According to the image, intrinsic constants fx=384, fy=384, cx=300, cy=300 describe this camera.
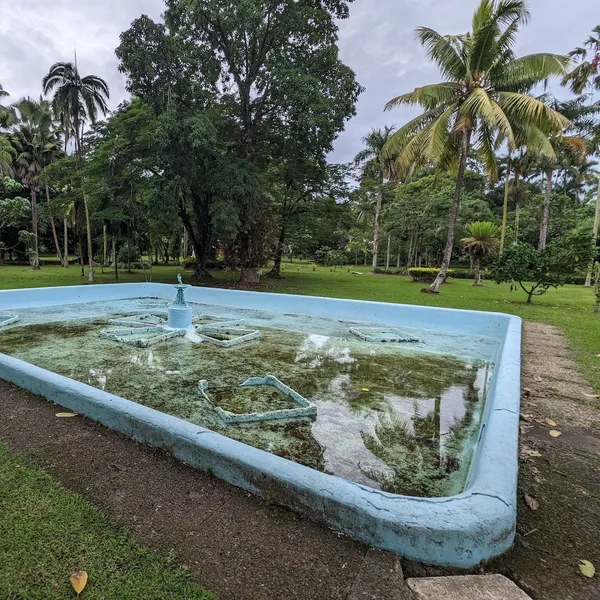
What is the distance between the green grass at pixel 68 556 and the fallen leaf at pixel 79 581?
17 millimetres

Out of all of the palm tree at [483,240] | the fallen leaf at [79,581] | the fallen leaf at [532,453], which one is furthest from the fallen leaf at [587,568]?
the palm tree at [483,240]

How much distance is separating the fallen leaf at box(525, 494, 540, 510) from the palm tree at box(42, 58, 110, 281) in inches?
579

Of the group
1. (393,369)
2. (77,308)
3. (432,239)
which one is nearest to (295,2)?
(77,308)

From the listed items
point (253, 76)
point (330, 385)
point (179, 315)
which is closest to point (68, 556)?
point (330, 385)

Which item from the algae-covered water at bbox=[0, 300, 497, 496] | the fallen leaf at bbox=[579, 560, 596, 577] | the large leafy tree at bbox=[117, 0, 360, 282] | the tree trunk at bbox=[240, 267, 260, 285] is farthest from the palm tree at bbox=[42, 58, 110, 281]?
the fallen leaf at bbox=[579, 560, 596, 577]

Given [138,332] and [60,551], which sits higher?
[60,551]

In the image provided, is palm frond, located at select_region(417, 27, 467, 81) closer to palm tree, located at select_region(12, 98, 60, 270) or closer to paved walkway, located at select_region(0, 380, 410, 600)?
paved walkway, located at select_region(0, 380, 410, 600)

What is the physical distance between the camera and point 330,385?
170 inches

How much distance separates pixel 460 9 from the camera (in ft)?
39.2

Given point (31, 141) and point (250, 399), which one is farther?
point (31, 141)

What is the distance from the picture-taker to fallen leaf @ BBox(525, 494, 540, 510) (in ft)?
6.59

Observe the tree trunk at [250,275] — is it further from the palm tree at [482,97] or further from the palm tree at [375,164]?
the palm tree at [375,164]

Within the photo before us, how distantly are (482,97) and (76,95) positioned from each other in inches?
526

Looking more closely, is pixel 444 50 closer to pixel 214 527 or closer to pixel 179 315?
pixel 179 315
